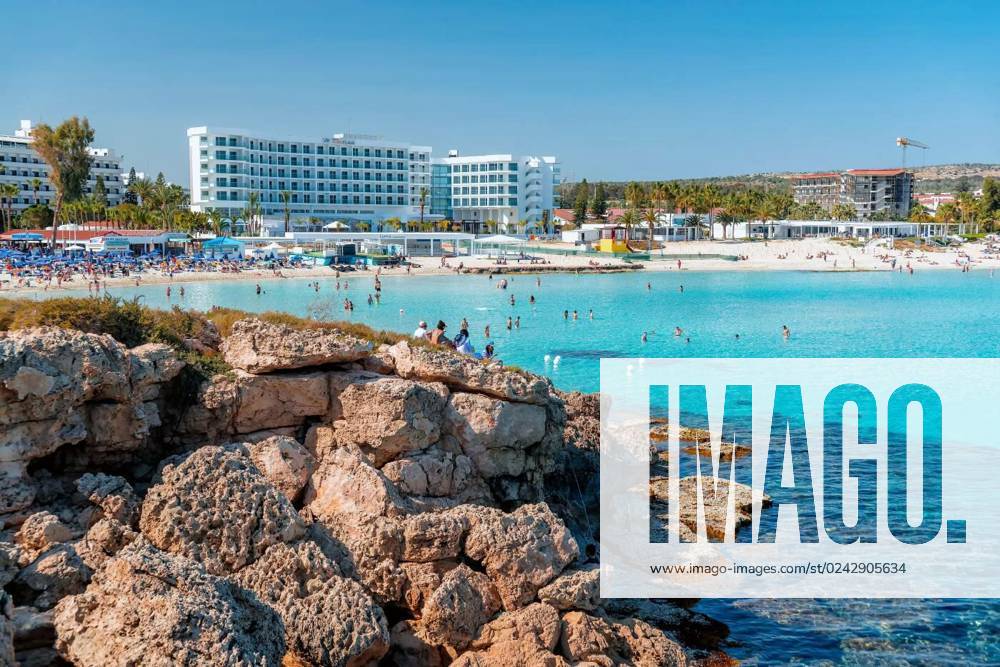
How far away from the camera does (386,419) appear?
11.5m

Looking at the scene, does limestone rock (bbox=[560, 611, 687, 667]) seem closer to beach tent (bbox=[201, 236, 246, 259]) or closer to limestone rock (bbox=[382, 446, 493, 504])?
limestone rock (bbox=[382, 446, 493, 504])

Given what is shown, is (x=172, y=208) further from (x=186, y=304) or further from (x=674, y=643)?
(x=674, y=643)

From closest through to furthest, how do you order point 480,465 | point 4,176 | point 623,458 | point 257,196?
point 480,465 → point 623,458 → point 4,176 → point 257,196

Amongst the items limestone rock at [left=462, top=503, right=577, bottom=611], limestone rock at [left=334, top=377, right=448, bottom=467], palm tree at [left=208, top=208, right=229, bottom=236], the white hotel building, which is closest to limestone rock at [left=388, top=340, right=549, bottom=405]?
limestone rock at [left=334, top=377, right=448, bottom=467]

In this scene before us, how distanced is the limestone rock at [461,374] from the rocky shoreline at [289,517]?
0.09ft

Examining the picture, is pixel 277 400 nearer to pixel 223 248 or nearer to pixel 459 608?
pixel 459 608

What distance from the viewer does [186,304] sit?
1874 inches

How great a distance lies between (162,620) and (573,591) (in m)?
4.29

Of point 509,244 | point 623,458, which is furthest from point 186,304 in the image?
point 509,244

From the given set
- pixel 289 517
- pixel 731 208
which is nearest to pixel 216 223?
pixel 731 208

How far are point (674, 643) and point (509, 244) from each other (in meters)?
91.6

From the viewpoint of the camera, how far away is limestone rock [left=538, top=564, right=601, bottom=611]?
9.28 meters

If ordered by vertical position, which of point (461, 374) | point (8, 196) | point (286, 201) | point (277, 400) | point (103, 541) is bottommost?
point (103, 541)

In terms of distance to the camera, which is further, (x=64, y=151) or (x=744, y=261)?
(x=744, y=261)
